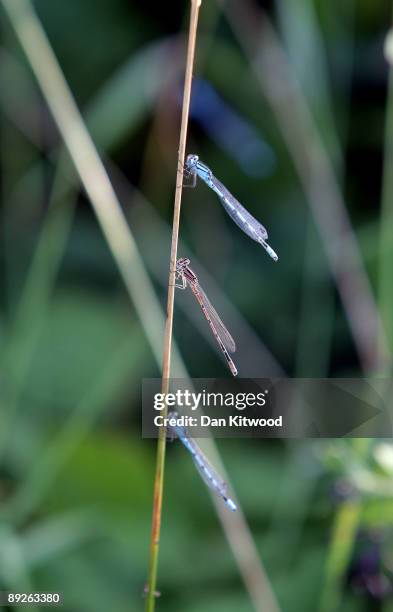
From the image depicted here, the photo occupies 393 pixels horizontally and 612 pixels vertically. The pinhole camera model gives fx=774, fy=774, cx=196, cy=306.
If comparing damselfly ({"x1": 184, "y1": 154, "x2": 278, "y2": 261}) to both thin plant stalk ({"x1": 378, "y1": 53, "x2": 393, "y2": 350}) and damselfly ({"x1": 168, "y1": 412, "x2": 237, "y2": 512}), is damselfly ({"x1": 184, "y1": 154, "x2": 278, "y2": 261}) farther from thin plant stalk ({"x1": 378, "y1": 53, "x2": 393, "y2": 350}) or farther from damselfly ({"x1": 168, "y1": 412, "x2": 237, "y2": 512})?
thin plant stalk ({"x1": 378, "y1": 53, "x2": 393, "y2": 350})

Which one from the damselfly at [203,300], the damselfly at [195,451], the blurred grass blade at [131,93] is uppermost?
the blurred grass blade at [131,93]

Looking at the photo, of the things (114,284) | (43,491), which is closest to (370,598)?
(43,491)

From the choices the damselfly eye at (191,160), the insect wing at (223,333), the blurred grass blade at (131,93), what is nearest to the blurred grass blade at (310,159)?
the blurred grass blade at (131,93)

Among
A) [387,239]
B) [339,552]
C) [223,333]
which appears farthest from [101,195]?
[339,552]

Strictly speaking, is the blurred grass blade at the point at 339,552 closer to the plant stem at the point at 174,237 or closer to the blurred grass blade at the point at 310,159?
the blurred grass blade at the point at 310,159

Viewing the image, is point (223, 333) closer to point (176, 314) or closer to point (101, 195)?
point (101, 195)

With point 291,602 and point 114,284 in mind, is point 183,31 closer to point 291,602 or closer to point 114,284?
point 114,284
